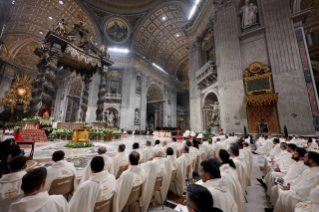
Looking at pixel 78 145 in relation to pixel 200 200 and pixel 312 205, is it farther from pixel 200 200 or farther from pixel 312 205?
pixel 312 205

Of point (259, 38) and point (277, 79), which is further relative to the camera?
point (259, 38)

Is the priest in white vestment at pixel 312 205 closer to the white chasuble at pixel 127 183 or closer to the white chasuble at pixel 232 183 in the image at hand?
the white chasuble at pixel 232 183

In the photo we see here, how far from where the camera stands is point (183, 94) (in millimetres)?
29984

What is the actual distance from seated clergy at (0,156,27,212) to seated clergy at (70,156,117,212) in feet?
1.98

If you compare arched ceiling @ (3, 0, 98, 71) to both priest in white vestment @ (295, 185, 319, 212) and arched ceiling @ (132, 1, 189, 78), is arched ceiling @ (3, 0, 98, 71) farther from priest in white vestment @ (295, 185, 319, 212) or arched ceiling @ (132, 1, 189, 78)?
priest in white vestment @ (295, 185, 319, 212)

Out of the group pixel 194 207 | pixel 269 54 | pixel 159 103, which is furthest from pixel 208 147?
pixel 159 103

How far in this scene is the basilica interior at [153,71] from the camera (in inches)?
306

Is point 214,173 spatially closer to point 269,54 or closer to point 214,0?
point 269,54

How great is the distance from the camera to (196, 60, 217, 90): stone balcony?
38.3 feet

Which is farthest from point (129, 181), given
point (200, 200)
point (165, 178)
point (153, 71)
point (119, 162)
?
point (153, 71)

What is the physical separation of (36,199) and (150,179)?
1633mm

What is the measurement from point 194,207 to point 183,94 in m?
29.9

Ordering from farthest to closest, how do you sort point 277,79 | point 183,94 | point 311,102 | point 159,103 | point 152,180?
point 183,94 < point 159,103 < point 277,79 < point 311,102 < point 152,180

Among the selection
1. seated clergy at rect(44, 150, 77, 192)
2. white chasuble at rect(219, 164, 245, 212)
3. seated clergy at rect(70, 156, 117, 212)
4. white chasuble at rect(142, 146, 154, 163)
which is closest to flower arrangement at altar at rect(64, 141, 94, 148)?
white chasuble at rect(142, 146, 154, 163)
